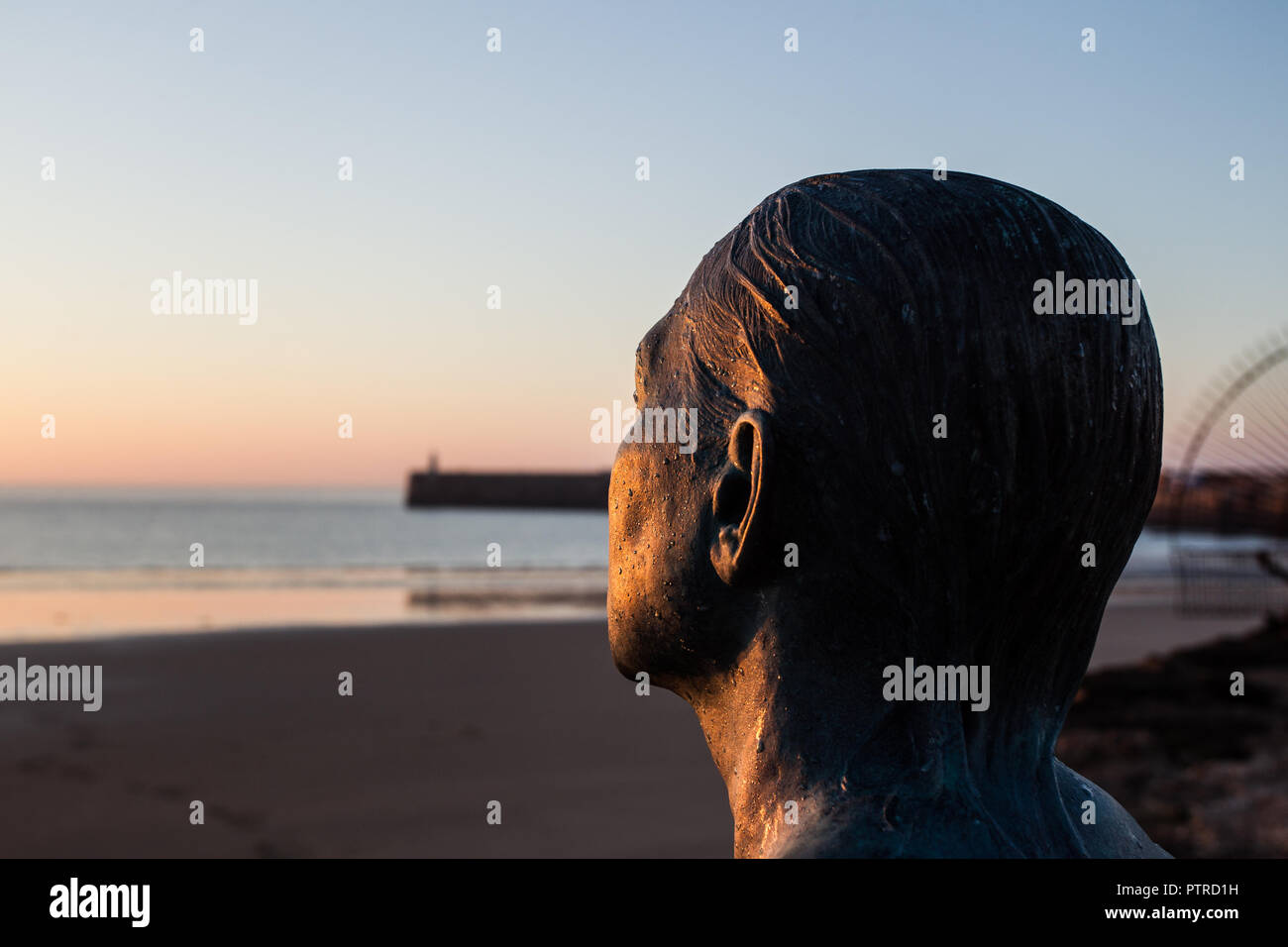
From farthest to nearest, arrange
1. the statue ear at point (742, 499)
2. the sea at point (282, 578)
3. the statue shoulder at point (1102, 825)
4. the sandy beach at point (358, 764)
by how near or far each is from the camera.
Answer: the sea at point (282, 578) → the sandy beach at point (358, 764) → the statue shoulder at point (1102, 825) → the statue ear at point (742, 499)

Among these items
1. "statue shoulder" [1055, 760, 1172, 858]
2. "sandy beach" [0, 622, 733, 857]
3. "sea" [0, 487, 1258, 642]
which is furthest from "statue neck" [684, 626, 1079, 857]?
"sea" [0, 487, 1258, 642]

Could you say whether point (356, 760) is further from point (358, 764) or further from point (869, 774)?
point (869, 774)

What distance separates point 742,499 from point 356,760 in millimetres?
9075

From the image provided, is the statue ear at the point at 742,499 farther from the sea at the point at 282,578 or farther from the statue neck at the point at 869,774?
the sea at the point at 282,578

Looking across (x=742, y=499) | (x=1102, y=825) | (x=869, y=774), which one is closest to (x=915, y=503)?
(x=742, y=499)

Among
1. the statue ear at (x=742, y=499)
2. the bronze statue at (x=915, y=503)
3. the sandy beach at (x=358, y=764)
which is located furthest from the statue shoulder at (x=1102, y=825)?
the sandy beach at (x=358, y=764)

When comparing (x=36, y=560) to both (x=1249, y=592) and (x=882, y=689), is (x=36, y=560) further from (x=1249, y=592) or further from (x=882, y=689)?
(x=882, y=689)

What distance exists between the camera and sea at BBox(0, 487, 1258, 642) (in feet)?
70.0

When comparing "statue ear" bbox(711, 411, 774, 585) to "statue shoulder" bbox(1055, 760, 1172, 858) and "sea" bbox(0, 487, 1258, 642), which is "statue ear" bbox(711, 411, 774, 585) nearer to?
"statue shoulder" bbox(1055, 760, 1172, 858)

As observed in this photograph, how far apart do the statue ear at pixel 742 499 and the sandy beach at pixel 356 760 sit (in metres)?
6.09

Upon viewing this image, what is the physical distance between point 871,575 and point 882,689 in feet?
0.59

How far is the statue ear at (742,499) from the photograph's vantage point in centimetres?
173
